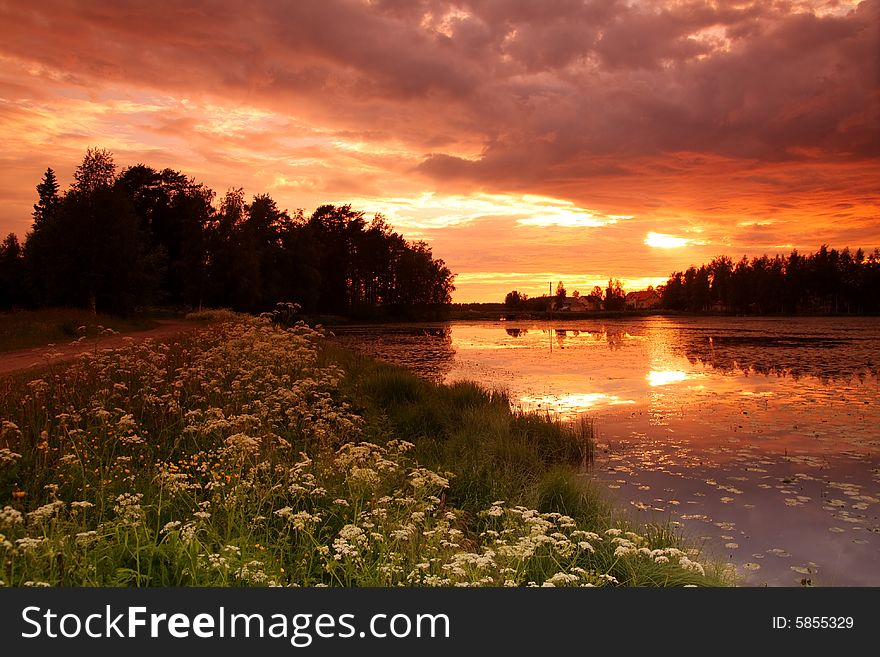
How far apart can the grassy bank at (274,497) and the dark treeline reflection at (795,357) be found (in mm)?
15640

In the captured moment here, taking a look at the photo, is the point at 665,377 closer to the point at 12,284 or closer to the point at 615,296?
the point at 12,284

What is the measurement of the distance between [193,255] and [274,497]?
63.1 m

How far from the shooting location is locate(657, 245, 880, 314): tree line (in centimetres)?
11525

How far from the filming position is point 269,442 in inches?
348

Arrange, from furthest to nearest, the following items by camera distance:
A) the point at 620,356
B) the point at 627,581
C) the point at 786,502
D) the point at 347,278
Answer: the point at 347,278, the point at 620,356, the point at 786,502, the point at 627,581

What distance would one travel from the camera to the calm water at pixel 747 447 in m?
8.16

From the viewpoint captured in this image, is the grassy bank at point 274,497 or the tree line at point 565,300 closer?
the grassy bank at point 274,497

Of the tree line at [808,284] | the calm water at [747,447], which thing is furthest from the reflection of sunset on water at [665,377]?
the tree line at [808,284]

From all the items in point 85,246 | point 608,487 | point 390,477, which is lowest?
point 608,487

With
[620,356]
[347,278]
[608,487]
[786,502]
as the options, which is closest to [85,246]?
[620,356]

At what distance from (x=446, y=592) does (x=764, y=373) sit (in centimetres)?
2401

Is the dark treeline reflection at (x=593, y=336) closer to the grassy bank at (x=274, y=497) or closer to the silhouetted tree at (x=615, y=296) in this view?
the grassy bank at (x=274, y=497)

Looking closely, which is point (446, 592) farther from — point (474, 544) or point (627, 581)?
point (474, 544)

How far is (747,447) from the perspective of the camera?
13.0 m
